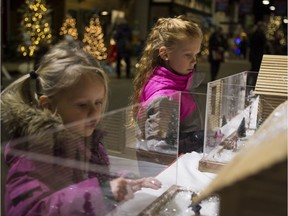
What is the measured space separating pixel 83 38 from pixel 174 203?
20.3 feet

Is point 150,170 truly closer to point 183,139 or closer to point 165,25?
point 183,139

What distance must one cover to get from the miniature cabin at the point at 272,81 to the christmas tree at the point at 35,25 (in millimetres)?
4831

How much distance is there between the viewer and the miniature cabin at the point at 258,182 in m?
0.30

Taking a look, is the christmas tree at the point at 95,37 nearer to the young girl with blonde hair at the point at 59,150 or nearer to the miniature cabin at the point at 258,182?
the young girl with blonde hair at the point at 59,150

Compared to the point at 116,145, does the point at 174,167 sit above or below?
below

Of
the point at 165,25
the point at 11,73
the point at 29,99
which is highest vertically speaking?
the point at 165,25

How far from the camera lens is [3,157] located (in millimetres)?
693

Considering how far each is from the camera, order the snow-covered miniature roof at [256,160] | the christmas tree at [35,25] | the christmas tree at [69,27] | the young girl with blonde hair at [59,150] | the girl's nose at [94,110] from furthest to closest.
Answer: the christmas tree at [69,27]
the christmas tree at [35,25]
the girl's nose at [94,110]
the young girl with blonde hair at [59,150]
the snow-covered miniature roof at [256,160]

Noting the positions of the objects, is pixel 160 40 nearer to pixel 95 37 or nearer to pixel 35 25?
pixel 35 25

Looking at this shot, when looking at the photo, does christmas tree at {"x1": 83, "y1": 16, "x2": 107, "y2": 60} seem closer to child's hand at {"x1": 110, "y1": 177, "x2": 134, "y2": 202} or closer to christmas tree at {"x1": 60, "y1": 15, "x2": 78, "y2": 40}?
christmas tree at {"x1": 60, "y1": 15, "x2": 78, "y2": 40}

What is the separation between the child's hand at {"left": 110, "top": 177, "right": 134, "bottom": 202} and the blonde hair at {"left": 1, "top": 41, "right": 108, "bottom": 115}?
7.0 inches

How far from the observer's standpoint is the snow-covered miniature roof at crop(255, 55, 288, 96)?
1.76 metres

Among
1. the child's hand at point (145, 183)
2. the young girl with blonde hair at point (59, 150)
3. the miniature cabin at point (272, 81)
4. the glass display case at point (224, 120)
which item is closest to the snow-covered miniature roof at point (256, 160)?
the young girl with blonde hair at point (59, 150)

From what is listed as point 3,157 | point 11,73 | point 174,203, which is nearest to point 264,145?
point 3,157
